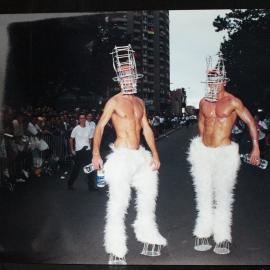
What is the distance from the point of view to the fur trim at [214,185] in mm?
5402

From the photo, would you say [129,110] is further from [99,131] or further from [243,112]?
[243,112]

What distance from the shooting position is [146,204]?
5367mm

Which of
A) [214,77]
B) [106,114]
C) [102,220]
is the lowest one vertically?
[102,220]

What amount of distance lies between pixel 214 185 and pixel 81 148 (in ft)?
4.73

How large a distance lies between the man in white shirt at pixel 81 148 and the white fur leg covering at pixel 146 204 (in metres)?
0.49

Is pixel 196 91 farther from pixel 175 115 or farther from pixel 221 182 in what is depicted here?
pixel 221 182

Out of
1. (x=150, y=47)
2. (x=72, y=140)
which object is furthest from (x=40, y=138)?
(x=150, y=47)

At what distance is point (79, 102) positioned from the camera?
5.49 metres

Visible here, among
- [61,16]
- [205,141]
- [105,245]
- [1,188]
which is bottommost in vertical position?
[105,245]

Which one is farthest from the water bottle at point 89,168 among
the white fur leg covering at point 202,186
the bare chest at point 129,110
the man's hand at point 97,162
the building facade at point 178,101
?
the building facade at point 178,101

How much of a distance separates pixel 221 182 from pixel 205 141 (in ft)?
1.49

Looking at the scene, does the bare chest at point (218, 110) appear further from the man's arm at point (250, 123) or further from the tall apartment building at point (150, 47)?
the tall apartment building at point (150, 47)

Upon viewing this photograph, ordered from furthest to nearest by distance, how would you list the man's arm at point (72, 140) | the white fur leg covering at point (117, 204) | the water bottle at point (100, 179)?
the man's arm at point (72, 140) → the water bottle at point (100, 179) → the white fur leg covering at point (117, 204)

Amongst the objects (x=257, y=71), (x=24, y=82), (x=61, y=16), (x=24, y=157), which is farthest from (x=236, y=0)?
(x=24, y=157)
